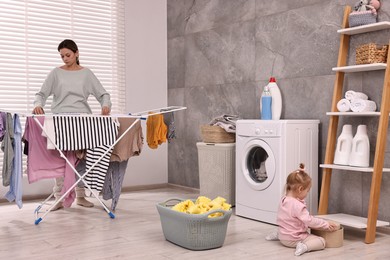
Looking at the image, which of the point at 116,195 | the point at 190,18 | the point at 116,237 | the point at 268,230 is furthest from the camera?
the point at 190,18

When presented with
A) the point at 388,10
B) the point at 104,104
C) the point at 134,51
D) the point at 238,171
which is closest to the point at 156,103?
the point at 134,51

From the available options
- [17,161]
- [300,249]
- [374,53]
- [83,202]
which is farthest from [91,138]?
[374,53]

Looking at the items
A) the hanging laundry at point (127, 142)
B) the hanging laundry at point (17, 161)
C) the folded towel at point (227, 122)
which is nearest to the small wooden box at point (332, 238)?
the folded towel at point (227, 122)

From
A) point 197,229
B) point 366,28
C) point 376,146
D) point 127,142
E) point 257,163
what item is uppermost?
point 366,28

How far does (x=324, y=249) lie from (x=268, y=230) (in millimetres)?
532

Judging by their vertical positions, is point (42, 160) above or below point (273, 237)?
above

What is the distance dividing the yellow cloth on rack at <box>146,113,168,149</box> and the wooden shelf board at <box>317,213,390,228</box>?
59.0 inches

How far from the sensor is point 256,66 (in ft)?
14.0

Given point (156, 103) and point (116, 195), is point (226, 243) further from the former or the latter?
point (156, 103)

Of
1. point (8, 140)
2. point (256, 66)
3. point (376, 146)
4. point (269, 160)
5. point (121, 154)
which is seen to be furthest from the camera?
point (256, 66)

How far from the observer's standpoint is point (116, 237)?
3.06m

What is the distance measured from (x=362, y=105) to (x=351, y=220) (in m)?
0.76

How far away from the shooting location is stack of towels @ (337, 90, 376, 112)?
3.16m

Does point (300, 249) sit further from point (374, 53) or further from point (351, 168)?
point (374, 53)
